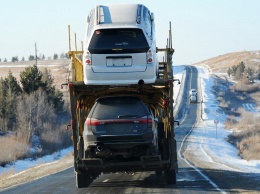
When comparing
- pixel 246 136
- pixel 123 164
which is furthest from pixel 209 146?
pixel 123 164

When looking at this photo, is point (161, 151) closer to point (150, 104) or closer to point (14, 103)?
point (150, 104)

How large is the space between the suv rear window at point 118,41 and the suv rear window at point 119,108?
144cm

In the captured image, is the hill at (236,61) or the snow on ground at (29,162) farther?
the hill at (236,61)

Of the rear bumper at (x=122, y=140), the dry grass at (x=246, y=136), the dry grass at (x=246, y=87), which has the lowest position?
the dry grass at (x=246, y=136)

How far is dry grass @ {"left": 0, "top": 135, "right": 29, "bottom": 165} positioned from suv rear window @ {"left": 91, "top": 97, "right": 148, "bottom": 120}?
1465 inches

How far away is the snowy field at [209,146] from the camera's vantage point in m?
40.6

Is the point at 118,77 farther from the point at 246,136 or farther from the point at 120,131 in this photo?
the point at 246,136

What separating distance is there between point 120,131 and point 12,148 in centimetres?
4251

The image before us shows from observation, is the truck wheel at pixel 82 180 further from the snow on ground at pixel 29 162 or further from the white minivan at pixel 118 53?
the snow on ground at pixel 29 162

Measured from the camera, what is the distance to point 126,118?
47.1ft

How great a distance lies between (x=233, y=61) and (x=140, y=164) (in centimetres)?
17094

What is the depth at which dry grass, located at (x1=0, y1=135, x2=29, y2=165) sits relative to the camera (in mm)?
51994

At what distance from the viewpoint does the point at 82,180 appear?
1577 centimetres

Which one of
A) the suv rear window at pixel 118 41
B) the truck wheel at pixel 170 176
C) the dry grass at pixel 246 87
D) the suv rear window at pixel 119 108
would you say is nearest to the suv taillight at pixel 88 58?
the suv rear window at pixel 118 41
